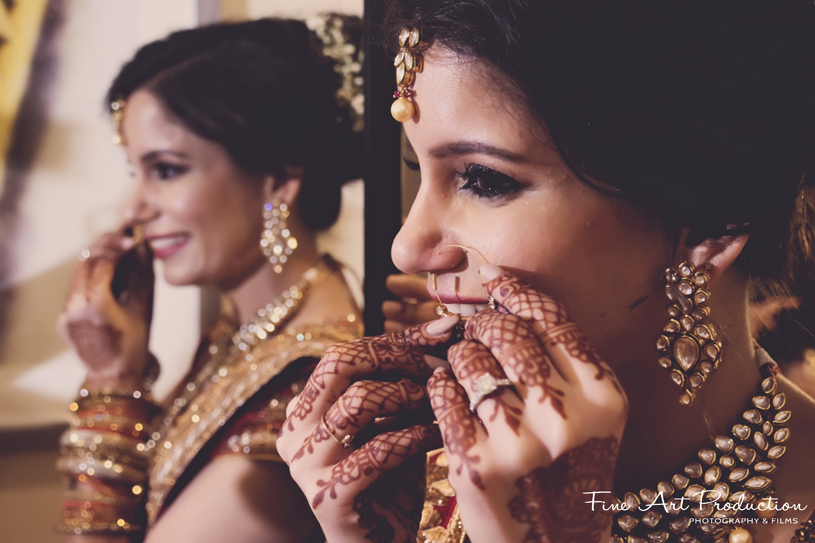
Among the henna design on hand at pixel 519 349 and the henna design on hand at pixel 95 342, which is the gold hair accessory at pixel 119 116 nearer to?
the henna design on hand at pixel 95 342

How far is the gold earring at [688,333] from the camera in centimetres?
63

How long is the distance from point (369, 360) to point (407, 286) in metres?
0.39

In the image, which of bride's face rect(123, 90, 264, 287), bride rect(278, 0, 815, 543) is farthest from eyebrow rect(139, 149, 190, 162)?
bride rect(278, 0, 815, 543)

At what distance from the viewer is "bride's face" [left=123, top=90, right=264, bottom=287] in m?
1.15

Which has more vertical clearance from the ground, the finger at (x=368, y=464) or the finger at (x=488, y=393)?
the finger at (x=488, y=393)

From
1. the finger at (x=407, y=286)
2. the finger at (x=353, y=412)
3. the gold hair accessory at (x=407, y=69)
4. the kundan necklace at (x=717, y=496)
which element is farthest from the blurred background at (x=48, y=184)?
the kundan necklace at (x=717, y=496)

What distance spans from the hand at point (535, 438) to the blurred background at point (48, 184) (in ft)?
3.81

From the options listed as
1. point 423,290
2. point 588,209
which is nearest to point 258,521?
point 423,290

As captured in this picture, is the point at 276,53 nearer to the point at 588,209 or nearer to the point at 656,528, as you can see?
the point at 588,209

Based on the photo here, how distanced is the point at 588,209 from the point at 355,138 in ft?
2.47

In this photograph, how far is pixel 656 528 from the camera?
70cm

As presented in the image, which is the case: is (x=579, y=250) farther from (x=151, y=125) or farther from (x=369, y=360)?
(x=151, y=125)

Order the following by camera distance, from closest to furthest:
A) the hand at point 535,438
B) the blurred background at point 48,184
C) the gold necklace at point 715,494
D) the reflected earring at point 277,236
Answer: the hand at point 535,438 < the gold necklace at point 715,494 < the reflected earring at point 277,236 < the blurred background at point 48,184

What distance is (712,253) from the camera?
63 cm
